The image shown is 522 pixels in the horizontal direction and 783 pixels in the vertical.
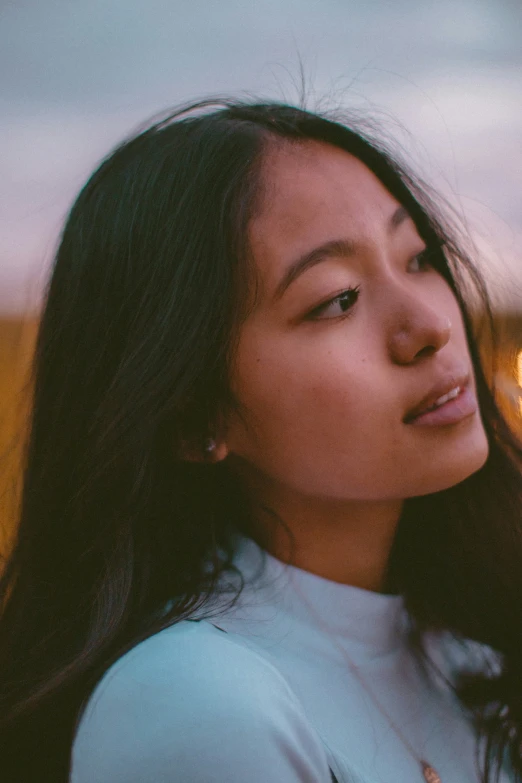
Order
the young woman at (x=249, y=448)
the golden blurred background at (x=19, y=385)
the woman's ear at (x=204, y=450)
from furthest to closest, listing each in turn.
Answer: the golden blurred background at (x=19, y=385) < the woman's ear at (x=204, y=450) < the young woman at (x=249, y=448)

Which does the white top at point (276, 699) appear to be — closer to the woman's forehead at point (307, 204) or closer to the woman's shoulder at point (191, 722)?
the woman's shoulder at point (191, 722)

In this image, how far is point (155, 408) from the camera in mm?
1156

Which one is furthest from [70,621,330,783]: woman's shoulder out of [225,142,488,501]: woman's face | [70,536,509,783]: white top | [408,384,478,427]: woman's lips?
[408,384,478,427]: woman's lips

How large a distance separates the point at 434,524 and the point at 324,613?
45 centimetres

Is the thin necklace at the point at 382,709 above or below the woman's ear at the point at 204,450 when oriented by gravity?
below

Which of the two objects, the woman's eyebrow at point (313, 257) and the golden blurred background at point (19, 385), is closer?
the woman's eyebrow at point (313, 257)

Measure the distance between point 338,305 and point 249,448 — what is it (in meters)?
0.28

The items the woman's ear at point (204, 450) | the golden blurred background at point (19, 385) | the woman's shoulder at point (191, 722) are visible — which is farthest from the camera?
the golden blurred background at point (19, 385)

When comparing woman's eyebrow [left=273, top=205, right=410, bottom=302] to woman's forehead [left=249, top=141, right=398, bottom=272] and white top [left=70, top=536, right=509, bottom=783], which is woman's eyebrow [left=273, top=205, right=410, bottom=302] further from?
white top [left=70, top=536, right=509, bottom=783]

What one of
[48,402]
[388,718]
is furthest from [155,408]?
[388,718]

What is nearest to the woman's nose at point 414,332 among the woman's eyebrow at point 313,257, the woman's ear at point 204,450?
the woman's eyebrow at point 313,257

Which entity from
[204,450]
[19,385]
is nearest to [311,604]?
[204,450]

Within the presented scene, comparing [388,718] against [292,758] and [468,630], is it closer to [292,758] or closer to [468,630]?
[292,758]

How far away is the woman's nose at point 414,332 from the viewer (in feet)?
3.67
